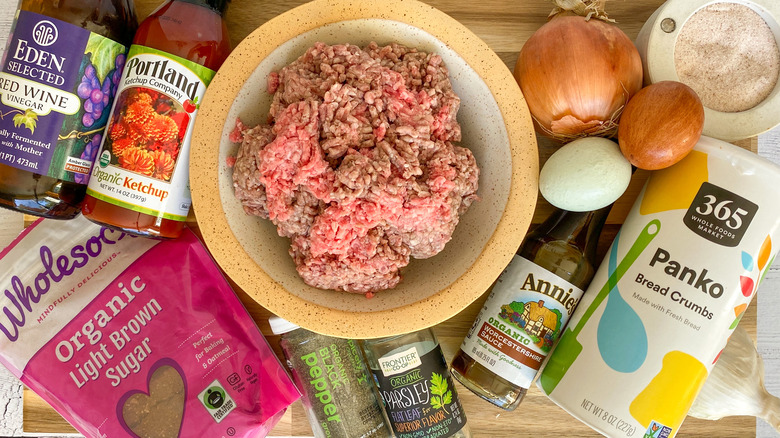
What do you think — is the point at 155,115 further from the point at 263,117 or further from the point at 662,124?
the point at 662,124


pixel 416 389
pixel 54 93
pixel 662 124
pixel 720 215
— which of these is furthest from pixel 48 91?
pixel 720 215

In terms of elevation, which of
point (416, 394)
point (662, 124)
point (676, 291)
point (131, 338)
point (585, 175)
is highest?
point (662, 124)

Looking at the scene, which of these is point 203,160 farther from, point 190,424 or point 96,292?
point 190,424

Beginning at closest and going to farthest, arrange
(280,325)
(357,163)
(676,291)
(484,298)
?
(357,163)
(676,291)
(280,325)
(484,298)

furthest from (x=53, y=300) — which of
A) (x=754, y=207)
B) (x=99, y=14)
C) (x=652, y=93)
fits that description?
(x=754, y=207)

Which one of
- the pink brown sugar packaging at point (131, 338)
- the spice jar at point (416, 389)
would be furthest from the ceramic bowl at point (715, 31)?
the pink brown sugar packaging at point (131, 338)
